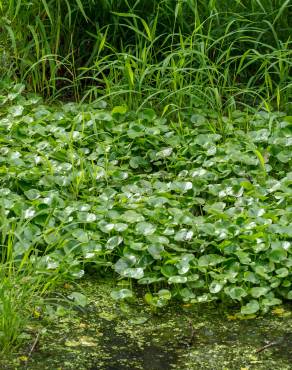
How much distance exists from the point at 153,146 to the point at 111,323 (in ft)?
4.72

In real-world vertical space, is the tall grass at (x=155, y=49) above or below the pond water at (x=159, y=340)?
above

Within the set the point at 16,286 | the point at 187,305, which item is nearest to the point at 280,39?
the point at 187,305

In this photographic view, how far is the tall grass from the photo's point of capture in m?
4.79

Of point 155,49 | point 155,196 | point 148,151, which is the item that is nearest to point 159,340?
point 155,196

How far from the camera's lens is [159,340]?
315cm

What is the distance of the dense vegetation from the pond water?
7 centimetres

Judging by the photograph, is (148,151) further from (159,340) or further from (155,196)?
(159,340)

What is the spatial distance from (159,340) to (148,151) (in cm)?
147

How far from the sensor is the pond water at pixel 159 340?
9.79ft

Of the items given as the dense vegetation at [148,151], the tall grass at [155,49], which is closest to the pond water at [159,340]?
the dense vegetation at [148,151]

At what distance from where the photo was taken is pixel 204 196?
13.3 ft

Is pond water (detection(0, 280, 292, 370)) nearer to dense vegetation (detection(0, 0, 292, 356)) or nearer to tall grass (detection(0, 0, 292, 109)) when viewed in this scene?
dense vegetation (detection(0, 0, 292, 356))

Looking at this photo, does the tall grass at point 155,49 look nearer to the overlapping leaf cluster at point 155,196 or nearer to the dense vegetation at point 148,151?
the dense vegetation at point 148,151

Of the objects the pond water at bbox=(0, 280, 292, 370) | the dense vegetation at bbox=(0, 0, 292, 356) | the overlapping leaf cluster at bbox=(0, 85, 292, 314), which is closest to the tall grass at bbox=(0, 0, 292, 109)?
the dense vegetation at bbox=(0, 0, 292, 356)
